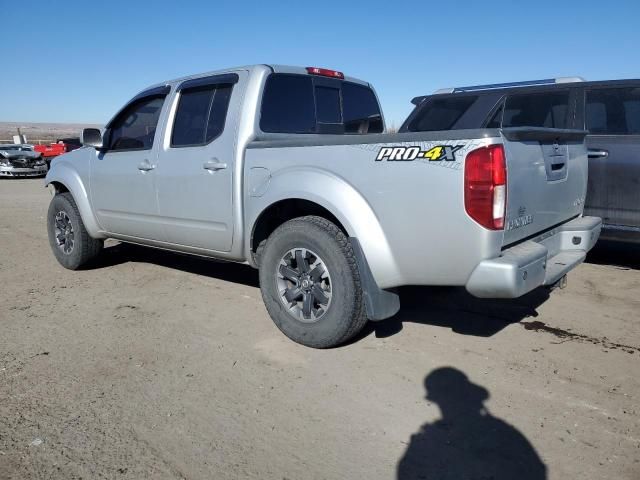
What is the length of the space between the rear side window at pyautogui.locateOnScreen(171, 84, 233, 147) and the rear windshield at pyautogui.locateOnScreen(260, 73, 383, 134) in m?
0.37

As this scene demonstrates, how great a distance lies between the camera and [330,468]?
2.38 m

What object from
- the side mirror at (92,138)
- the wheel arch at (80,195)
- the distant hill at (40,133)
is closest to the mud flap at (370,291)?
the side mirror at (92,138)

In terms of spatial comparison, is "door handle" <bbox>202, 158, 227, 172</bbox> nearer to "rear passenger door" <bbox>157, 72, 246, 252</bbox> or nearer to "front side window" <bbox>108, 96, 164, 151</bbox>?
"rear passenger door" <bbox>157, 72, 246, 252</bbox>

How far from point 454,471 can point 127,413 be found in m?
1.75

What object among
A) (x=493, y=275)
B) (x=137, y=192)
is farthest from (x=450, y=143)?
(x=137, y=192)

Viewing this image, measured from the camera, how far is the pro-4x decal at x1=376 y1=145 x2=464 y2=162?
283 centimetres

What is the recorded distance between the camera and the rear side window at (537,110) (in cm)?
553

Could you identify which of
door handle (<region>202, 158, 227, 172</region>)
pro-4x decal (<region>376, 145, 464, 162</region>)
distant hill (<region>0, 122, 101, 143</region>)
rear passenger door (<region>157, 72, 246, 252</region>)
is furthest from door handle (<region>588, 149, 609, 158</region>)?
distant hill (<region>0, 122, 101, 143</region>)

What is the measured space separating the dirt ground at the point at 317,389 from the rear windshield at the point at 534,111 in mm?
1850

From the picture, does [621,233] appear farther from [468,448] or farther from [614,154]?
[468,448]

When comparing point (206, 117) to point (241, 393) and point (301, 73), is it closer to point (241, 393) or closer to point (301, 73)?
point (301, 73)

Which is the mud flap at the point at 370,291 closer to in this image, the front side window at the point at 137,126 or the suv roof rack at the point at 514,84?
the front side window at the point at 137,126

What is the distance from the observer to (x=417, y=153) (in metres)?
2.95

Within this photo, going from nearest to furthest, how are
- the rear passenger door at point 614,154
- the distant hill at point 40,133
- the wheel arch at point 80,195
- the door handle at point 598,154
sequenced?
the rear passenger door at point 614,154, the door handle at point 598,154, the wheel arch at point 80,195, the distant hill at point 40,133
